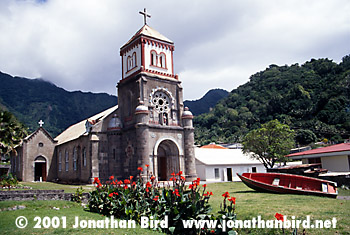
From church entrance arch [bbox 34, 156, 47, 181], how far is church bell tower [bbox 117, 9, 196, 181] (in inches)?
671

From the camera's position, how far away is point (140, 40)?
34312 millimetres

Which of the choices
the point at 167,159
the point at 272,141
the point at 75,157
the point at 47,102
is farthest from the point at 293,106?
the point at 47,102

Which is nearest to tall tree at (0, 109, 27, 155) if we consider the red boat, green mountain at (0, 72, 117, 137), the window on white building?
the red boat

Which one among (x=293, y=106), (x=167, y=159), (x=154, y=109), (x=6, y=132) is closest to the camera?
(x=6, y=132)

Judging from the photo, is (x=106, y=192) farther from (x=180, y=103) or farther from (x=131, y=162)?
(x=180, y=103)

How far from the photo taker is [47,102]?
135250mm

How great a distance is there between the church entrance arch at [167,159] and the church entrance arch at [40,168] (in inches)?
754

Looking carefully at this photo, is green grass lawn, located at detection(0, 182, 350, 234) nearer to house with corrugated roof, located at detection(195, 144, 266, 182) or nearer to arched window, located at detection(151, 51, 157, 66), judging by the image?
arched window, located at detection(151, 51, 157, 66)

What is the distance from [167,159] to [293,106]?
71.0m

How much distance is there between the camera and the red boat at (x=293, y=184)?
1864 centimetres

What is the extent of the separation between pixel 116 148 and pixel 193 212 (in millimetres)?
23188

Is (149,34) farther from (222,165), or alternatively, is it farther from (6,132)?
(222,165)

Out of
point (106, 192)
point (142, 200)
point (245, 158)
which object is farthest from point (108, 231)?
point (245, 158)

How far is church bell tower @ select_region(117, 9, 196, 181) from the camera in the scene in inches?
1266
